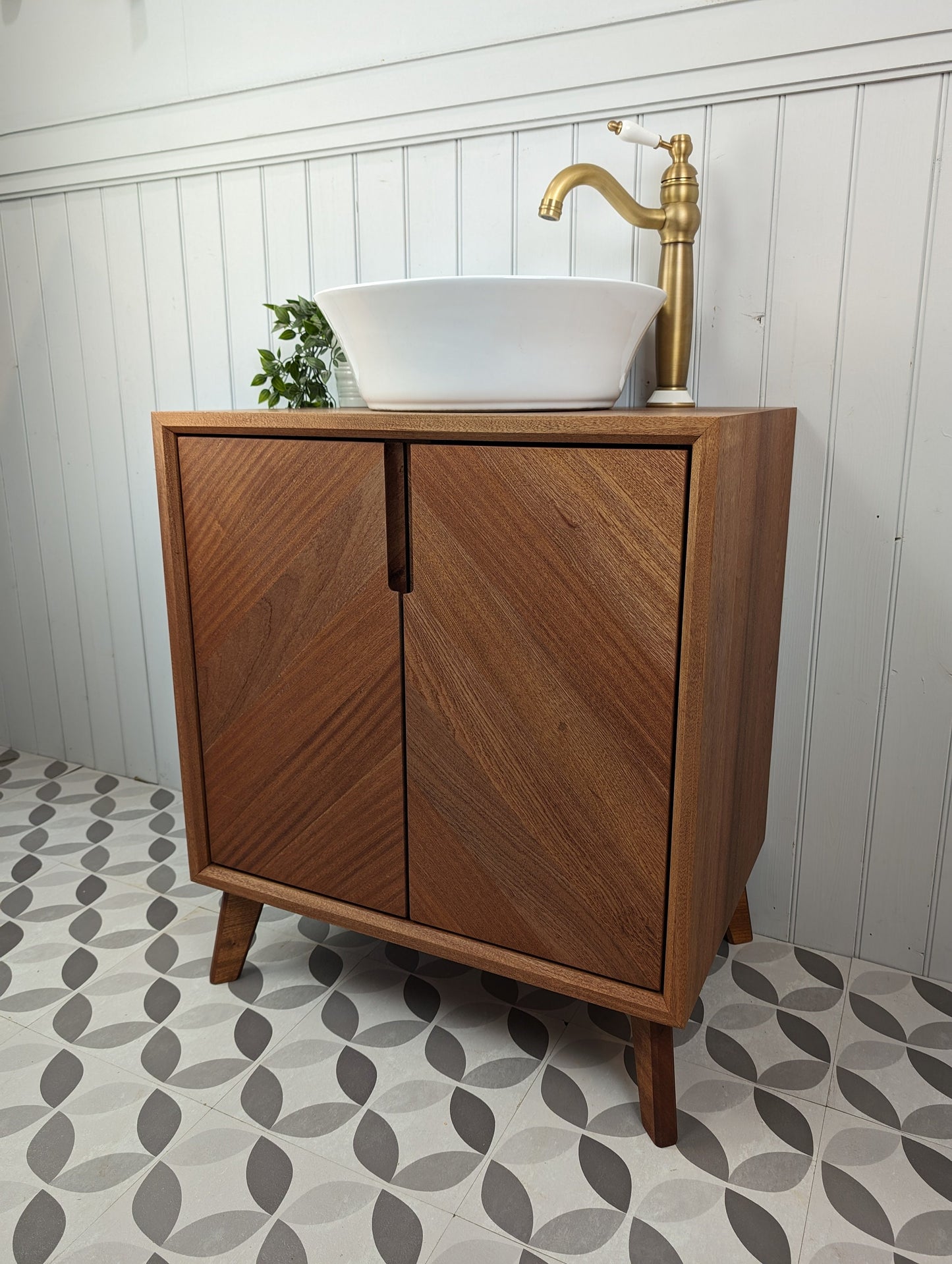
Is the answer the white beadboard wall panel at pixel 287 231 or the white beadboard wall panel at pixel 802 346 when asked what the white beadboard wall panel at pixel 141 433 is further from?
the white beadboard wall panel at pixel 802 346

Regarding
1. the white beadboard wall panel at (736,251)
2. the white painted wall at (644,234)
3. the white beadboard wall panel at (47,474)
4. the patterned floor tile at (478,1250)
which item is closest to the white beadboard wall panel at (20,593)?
the white beadboard wall panel at (47,474)

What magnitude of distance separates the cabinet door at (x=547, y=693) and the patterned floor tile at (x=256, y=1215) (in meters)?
0.30

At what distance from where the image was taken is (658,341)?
→ 4.07 ft

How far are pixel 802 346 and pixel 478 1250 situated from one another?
1.13m

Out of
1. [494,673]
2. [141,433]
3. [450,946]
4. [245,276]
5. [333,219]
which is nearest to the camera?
[494,673]

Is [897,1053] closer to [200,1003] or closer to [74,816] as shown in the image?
[200,1003]

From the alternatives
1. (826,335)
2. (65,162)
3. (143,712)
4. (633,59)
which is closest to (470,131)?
(633,59)

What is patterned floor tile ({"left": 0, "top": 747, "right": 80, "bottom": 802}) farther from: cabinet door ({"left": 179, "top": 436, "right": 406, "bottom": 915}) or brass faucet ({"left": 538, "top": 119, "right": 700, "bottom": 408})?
brass faucet ({"left": 538, "top": 119, "right": 700, "bottom": 408})

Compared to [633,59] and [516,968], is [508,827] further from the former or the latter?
[633,59]

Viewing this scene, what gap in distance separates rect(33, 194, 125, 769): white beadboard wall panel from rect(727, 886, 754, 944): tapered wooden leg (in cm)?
132

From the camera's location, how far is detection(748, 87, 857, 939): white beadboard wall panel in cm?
117

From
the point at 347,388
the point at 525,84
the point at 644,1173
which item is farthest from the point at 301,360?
the point at 644,1173

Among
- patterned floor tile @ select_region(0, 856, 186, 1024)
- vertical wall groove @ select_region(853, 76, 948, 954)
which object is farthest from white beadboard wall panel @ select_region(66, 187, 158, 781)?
vertical wall groove @ select_region(853, 76, 948, 954)

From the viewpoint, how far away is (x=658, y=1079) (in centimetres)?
104
